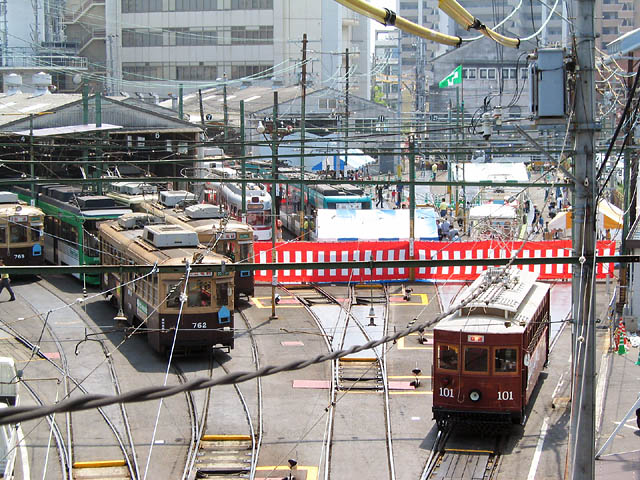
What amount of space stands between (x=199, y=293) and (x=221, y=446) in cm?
566

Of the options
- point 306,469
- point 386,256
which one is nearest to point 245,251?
point 386,256

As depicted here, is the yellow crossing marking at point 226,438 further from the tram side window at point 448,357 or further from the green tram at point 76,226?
the green tram at point 76,226

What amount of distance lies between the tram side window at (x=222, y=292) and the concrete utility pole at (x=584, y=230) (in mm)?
11840

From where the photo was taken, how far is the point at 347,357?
2264 cm

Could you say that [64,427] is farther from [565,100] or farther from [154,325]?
[565,100]

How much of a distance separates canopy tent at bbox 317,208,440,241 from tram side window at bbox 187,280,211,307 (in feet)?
41.1

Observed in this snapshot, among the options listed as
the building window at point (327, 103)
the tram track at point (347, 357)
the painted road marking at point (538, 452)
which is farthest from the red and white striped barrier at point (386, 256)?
the building window at point (327, 103)

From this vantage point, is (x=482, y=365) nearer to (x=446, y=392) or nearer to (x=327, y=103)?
(x=446, y=392)

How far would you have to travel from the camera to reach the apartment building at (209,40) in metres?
87.3

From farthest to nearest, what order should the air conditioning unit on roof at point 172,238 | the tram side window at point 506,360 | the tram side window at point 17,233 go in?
the tram side window at point 17,233, the air conditioning unit on roof at point 172,238, the tram side window at point 506,360

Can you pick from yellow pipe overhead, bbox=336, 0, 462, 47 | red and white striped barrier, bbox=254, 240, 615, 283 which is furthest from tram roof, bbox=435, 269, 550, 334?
red and white striped barrier, bbox=254, 240, 615, 283

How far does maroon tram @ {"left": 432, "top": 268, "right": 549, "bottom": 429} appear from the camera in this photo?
16.6m

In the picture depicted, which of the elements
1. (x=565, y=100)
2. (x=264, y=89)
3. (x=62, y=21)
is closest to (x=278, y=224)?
(x=565, y=100)

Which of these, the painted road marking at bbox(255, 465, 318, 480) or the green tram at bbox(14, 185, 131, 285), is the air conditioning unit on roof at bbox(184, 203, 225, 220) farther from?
the painted road marking at bbox(255, 465, 318, 480)
